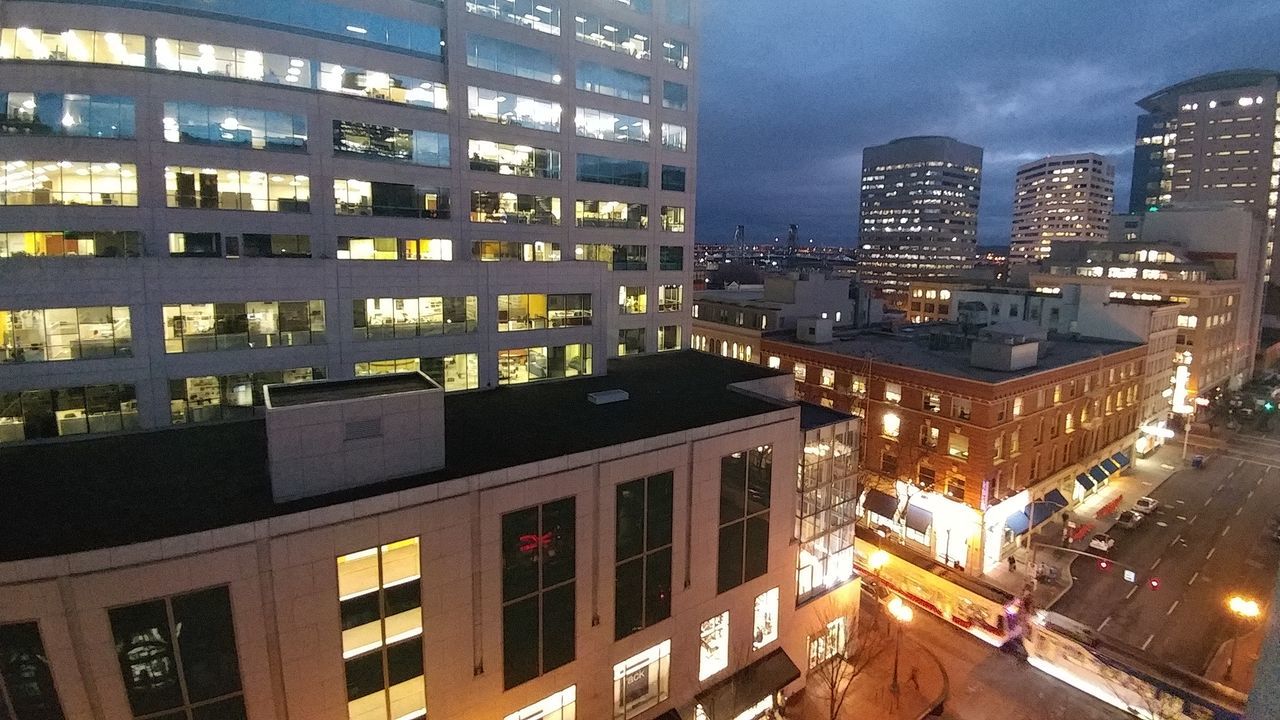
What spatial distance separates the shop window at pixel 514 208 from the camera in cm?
4534

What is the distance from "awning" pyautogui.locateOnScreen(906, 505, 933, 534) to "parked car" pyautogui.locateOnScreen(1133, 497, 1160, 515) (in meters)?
23.1

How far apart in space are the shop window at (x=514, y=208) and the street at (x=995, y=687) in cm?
3895

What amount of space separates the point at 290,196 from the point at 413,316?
12561 millimetres

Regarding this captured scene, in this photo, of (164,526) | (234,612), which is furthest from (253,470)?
(234,612)

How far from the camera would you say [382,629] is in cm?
2006

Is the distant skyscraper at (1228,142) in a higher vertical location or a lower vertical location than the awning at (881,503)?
higher

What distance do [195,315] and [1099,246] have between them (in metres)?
118

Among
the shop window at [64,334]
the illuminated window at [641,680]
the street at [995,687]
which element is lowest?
the street at [995,687]

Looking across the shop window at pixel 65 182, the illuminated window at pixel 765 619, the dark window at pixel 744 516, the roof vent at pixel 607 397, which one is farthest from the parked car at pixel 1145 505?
the shop window at pixel 65 182

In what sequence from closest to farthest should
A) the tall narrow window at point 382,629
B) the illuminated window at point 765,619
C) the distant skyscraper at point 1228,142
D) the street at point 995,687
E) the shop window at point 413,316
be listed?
the tall narrow window at point 382,629 → the illuminated window at point 765,619 → the street at point 995,687 → the shop window at point 413,316 → the distant skyscraper at point 1228,142

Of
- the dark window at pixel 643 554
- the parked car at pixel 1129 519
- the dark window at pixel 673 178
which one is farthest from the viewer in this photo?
the dark window at pixel 673 178

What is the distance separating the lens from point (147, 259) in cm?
2844

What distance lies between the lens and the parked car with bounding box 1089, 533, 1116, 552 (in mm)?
48844

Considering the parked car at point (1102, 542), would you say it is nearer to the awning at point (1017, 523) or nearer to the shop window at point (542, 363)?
the awning at point (1017, 523)
